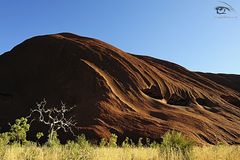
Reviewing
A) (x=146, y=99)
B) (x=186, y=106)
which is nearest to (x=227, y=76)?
(x=186, y=106)

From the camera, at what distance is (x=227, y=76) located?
80.0 metres

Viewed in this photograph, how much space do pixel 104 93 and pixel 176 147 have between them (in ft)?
97.2

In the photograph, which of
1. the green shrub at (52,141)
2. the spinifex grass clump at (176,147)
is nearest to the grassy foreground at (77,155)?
the spinifex grass clump at (176,147)

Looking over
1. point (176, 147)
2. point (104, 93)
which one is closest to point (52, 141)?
point (176, 147)

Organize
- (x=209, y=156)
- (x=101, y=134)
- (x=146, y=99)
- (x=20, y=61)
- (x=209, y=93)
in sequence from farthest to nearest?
(x=209, y=93)
(x=20, y=61)
(x=146, y=99)
(x=101, y=134)
(x=209, y=156)

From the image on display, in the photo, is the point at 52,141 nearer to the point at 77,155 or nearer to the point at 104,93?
the point at 77,155

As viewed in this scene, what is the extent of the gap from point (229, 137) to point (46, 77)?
832 inches

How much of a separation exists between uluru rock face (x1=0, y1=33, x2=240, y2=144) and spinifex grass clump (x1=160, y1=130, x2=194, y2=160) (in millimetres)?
21883

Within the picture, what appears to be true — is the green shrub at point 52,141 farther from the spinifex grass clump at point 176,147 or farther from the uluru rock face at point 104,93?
the uluru rock face at point 104,93

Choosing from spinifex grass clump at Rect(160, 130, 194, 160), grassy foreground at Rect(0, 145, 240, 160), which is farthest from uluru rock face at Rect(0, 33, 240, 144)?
grassy foreground at Rect(0, 145, 240, 160)

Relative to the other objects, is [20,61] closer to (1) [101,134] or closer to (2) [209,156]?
(1) [101,134]

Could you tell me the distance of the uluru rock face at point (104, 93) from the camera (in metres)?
40.0

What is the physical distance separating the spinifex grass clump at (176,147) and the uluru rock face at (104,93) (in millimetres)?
21883

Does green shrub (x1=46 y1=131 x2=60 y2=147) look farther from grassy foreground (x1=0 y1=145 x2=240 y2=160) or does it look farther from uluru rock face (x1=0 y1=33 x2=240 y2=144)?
uluru rock face (x1=0 y1=33 x2=240 y2=144)
